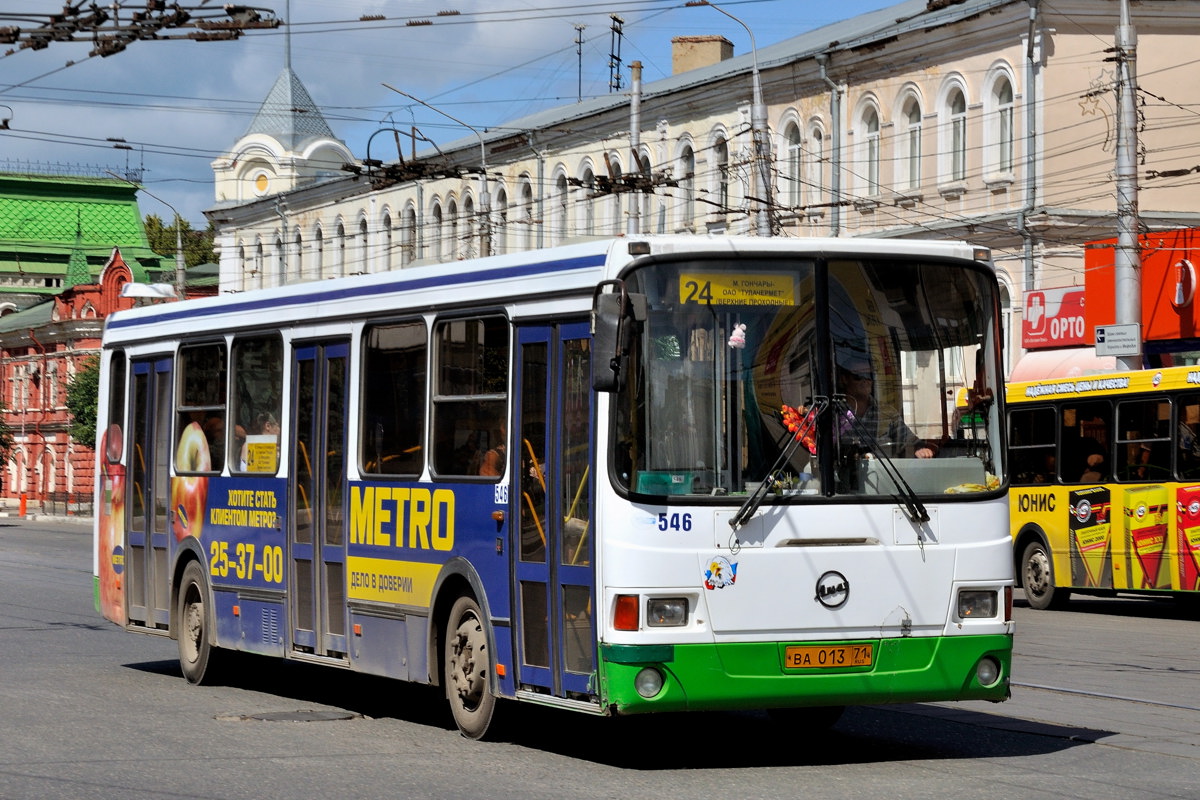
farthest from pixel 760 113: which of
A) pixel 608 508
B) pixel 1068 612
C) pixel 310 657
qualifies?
pixel 608 508

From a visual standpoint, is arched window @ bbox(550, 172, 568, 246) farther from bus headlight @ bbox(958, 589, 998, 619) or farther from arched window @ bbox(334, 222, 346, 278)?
bus headlight @ bbox(958, 589, 998, 619)

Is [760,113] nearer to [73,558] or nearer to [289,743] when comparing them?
[73,558]

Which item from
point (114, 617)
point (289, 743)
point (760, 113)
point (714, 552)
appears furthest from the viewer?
point (760, 113)

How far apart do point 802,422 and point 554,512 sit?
1383 mm

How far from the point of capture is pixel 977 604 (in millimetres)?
10102

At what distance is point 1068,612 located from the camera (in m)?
23.9

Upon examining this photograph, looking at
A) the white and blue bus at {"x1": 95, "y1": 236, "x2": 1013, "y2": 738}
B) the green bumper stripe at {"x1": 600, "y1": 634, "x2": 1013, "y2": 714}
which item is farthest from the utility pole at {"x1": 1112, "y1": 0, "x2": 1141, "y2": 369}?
the green bumper stripe at {"x1": 600, "y1": 634, "x2": 1013, "y2": 714}

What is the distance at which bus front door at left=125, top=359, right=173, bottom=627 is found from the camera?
15.0 metres

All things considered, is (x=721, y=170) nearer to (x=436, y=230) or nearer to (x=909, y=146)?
(x=909, y=146)

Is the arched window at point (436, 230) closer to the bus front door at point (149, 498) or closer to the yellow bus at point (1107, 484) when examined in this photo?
the yellow bus at point (1107, 484)

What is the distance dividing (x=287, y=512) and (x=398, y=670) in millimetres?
1900

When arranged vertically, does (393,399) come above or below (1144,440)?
above

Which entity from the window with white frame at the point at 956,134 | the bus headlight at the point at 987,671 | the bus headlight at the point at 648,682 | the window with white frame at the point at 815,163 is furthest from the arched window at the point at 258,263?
the bus headlight at the point at 648,682

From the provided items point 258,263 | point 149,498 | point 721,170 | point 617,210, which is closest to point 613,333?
point 149,498
